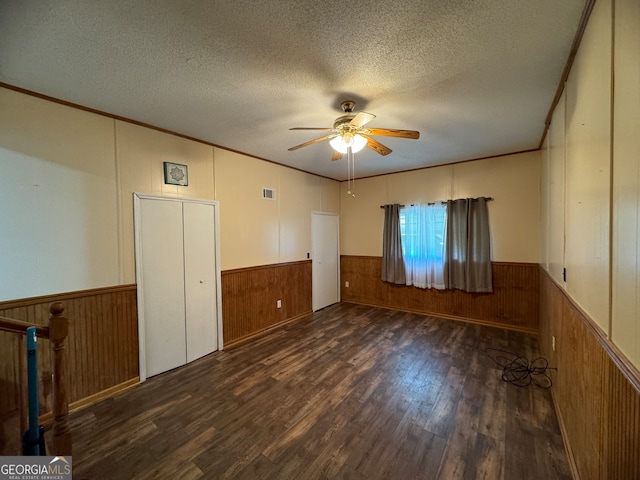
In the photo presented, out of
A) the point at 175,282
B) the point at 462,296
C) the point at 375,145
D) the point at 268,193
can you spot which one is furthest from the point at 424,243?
the point at 175,282

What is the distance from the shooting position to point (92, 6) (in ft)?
4.27

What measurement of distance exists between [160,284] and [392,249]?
3795 millimetres

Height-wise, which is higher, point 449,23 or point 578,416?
point 449,23

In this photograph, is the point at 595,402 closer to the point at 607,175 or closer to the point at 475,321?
the point at 607,175

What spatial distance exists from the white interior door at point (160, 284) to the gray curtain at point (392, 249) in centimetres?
352

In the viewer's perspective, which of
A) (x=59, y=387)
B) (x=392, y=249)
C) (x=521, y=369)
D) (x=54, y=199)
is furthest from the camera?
(x=392, y=249)

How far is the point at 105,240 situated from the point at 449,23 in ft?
10.4

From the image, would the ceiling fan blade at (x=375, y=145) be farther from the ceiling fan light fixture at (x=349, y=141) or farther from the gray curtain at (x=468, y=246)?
the gray curtain at (x=468, y=246)

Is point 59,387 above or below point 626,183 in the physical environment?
below

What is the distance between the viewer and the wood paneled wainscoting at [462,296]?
3.82 metres

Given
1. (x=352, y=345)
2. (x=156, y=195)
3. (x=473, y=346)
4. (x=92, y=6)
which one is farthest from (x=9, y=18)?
(x=473, y=346)

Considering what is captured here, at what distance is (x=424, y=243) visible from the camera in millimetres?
4613

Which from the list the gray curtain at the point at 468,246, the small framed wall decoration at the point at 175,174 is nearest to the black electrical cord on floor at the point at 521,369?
the gray curtain at the point at 468,246

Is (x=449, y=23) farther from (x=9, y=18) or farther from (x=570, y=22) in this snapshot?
(x=9, y=18)
